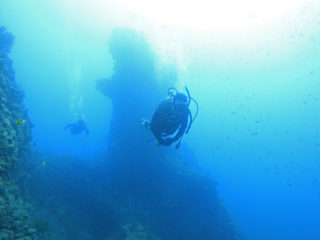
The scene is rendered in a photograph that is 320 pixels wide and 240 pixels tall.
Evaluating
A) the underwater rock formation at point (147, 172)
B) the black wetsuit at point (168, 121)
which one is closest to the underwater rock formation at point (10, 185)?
the black wetsuit at point (168, 121)

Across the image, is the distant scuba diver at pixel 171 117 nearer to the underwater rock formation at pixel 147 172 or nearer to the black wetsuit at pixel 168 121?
the black wetsuit at pixel 168 121

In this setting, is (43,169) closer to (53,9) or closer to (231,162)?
(53,9)

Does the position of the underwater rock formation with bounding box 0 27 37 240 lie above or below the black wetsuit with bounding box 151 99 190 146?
below

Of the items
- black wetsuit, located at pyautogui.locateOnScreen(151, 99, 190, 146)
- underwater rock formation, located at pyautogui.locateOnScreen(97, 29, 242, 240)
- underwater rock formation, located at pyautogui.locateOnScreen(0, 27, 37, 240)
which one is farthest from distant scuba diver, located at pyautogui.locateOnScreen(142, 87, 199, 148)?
underwater rock formation, located at pyautogui.locateOnScreen(97, 29, 242, 240)

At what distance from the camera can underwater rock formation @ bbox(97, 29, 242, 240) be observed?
13555 mm

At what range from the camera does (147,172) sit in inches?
592

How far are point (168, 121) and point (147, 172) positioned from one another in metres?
10.8

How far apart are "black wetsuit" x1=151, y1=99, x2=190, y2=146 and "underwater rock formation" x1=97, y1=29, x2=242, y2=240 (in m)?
8.53

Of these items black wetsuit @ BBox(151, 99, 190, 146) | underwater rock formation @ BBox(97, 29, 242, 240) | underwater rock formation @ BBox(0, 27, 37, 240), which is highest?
underwater rock formation @ BBox(97, 29, 242, 240)

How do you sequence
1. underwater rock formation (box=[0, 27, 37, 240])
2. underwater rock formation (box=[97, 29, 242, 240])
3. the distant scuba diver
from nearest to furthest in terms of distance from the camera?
the distant scuba diver, underwater rock formation (box=[0, 27, 37, 240]), underwater rock formation (box=[97, 29, 242, 240])

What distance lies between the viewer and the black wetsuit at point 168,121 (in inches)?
187

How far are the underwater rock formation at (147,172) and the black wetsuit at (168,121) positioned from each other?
336 inches

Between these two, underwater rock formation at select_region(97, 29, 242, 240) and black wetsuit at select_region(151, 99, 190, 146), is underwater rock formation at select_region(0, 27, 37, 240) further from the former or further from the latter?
underwater rock formation at select_region(97, 29, 242, 240)

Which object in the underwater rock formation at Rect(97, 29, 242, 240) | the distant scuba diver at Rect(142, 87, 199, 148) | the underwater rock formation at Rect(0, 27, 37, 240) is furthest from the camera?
the underwater rock formation at Rect(97, 29, 242, 240)
